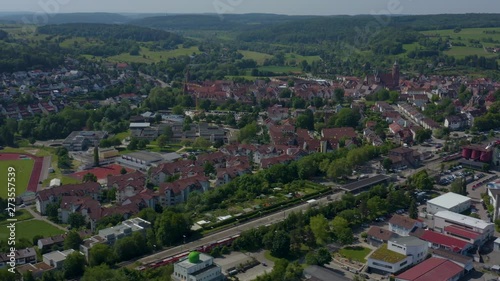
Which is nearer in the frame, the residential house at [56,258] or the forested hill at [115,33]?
the residential house at [56,258]

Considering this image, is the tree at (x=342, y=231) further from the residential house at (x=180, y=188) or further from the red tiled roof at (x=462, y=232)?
the residential house at (x=180, y=188)

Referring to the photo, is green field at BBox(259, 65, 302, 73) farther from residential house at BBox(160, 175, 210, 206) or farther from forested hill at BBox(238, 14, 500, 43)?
residential house at BBox(160, 175, 210, 206)

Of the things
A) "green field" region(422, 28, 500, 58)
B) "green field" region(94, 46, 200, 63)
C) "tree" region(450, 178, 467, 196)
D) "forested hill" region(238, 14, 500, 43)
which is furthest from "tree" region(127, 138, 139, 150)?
"forested hill" region(238, 14, 500, 43)

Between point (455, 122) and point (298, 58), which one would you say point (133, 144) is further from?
point (298, 58)

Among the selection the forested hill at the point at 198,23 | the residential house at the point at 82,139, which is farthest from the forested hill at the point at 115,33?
the residential house at the point at 82,139

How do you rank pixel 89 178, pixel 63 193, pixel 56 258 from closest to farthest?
pixel 56 258
pixel 63 193
pixel 89 178

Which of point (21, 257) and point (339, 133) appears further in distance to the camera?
point (339, 133)

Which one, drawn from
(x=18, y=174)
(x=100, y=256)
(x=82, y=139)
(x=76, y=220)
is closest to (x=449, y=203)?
(x=100, y=256)
